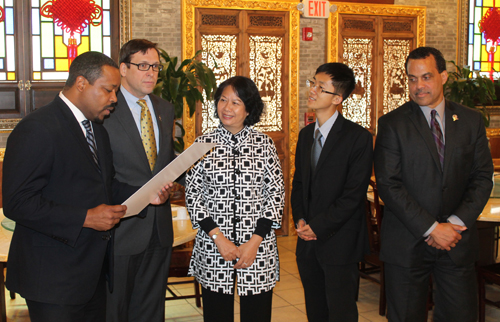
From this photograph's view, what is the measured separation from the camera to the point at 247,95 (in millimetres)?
2652

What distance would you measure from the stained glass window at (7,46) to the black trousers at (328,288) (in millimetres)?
4679

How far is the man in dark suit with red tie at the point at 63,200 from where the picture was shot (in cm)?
186

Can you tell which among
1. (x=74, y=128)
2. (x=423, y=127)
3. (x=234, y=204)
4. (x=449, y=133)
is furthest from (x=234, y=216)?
(x=449, y=133)

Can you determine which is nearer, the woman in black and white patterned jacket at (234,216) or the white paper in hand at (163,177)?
the white paper in hand at (163,177)

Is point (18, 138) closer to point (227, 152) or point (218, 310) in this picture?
point (227, 152)

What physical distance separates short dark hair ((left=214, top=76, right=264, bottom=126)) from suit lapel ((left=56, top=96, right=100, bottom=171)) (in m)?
0.86

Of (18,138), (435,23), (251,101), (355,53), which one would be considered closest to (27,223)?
(18,138)

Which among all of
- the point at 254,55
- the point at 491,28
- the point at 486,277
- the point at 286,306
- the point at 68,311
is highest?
the point at 491,28

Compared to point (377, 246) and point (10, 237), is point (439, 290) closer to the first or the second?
point (377, 246)

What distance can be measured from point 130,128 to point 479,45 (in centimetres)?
704

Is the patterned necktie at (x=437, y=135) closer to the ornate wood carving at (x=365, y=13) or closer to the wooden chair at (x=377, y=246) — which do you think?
the wooden chair at (x=377, y=246)

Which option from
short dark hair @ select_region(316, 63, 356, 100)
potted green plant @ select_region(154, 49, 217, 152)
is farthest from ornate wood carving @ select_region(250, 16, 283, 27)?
short dark hair @ select_region(316, 63, 356, 100)

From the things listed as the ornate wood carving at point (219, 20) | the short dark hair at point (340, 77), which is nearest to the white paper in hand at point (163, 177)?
the short dark hair at point (340, 77)

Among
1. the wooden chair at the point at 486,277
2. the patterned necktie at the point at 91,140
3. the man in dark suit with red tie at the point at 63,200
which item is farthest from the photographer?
the wooden chair at the point at 486,277
